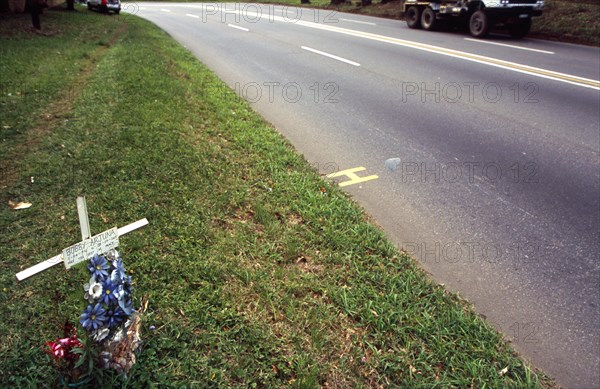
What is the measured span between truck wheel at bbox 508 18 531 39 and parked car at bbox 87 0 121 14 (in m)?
20.9

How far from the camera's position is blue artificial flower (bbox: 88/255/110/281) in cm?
217

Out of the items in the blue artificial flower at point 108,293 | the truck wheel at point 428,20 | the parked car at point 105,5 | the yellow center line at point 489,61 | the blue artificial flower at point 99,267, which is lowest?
the blue artificial flower at point 108,293

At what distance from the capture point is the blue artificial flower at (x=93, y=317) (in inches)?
82.4

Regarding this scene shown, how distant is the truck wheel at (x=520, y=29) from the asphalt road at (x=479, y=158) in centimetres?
301

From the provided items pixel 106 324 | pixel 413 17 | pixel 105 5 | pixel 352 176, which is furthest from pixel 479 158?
pixel 105 5

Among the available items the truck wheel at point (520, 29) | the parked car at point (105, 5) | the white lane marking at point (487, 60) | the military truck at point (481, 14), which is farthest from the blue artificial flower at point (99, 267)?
the parked car at point (105, 5)

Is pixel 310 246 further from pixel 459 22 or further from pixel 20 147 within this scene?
pixel 459 22

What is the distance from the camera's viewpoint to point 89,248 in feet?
7.37

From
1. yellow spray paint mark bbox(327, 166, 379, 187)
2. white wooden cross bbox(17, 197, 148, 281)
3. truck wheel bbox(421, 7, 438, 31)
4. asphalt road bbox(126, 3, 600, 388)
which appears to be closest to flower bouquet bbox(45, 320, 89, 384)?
white wooden cross bbox(17, 197, 148, 281)

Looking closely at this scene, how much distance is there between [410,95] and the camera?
840 cm

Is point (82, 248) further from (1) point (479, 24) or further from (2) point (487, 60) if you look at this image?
(1) point (479, 24)

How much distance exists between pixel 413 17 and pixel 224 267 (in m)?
18.0

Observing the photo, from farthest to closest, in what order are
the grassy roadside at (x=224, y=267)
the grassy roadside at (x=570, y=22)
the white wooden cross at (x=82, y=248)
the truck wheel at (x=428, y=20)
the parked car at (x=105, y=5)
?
1. the parked car at (x=105, y=5)
2. the truck wheel at (x=428, y=20)
3. the grassy roadside at (x=570, y=22)
4. the grassy roadside at (x=224, y=267)
5. the white wooden cross at (x=82, y=248)

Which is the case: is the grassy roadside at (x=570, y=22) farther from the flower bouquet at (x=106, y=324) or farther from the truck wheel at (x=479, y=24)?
the flower bouquet at (x=106, y=324)
